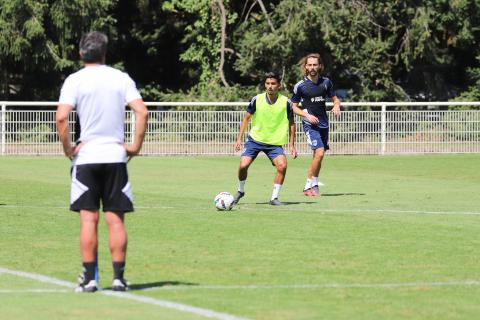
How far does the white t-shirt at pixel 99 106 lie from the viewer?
379 inches

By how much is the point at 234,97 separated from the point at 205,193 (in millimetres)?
19747

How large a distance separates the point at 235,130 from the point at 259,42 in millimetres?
5847

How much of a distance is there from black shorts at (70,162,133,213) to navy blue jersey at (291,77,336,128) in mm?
11737

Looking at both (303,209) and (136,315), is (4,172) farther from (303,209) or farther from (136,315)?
(136,315)

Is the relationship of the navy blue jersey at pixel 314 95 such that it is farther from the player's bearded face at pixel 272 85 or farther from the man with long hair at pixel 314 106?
the player's bearded face at pixel 272 85

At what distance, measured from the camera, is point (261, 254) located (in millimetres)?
12320

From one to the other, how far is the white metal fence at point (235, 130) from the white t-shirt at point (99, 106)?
974 inches

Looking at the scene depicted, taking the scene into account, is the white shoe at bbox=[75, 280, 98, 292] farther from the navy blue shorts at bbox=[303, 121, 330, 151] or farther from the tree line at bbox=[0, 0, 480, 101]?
the tree line at bbox=[0, 0, 480, 101]

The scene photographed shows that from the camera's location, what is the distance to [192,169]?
28.7 meters

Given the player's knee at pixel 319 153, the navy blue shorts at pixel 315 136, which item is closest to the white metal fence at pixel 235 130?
the navy blue shorts at pixel 315 136

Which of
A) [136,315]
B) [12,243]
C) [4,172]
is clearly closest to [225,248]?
[12,243]

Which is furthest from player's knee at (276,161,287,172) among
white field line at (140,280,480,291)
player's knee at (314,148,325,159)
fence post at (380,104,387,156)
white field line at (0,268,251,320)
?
fence post at (380,104,387,156)

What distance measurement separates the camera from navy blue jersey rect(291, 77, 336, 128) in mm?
21250

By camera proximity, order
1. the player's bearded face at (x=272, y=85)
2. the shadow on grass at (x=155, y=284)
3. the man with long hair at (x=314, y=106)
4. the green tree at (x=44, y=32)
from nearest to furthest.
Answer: the shadow on grass at (x=155, y=284)
the player's bearded face at (x=272, y=85)
the man with long hair at (x=314, y=106)
the green tree at (x=44, y=32)
